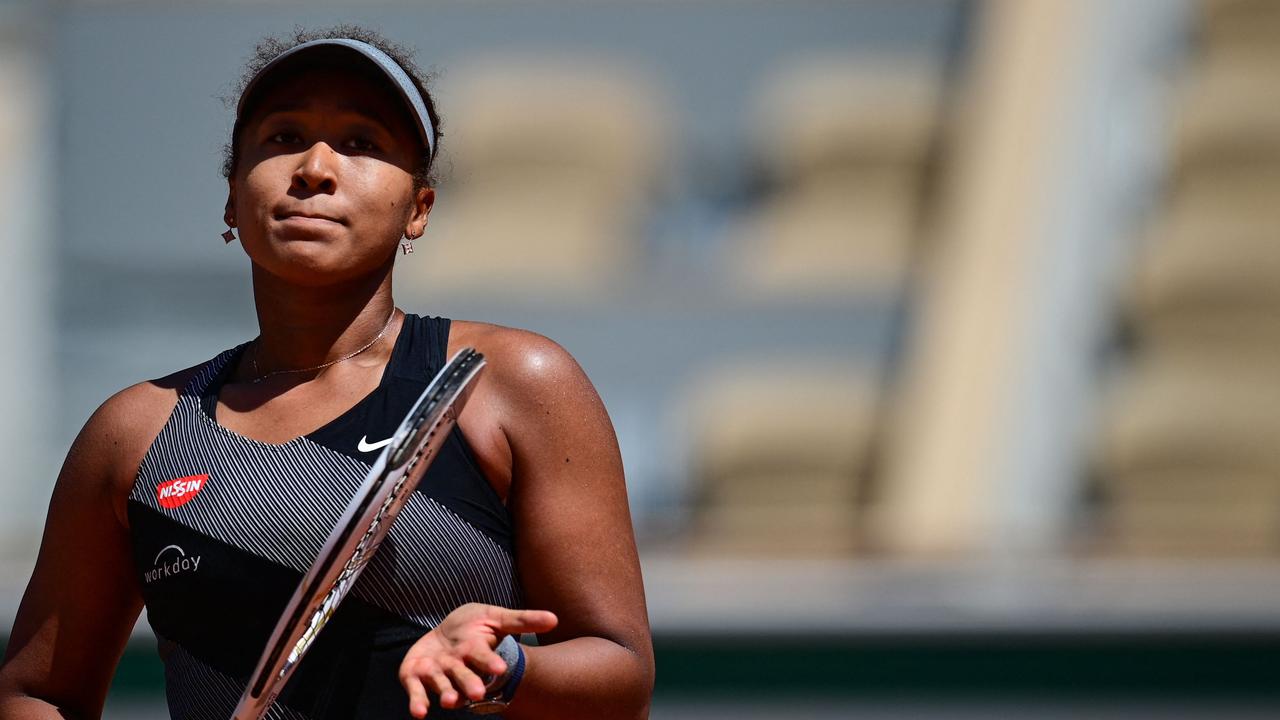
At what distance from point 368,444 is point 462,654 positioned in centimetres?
28

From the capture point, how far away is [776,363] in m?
12.4

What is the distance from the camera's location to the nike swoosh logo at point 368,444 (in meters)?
1.63

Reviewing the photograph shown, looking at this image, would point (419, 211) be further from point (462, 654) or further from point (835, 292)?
point (835, 292)

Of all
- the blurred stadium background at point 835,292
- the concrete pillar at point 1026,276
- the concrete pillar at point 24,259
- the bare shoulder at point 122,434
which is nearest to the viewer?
the bare shoulder at point 122,434

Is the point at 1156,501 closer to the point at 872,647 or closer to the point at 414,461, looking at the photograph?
the point at 872,647

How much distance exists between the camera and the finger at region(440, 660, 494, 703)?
4.67 feet

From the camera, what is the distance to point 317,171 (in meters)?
1.65

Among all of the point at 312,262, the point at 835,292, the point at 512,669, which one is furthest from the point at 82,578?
the point at 835,292

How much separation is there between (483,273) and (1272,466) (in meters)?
5.38

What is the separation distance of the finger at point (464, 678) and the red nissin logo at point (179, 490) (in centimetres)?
37

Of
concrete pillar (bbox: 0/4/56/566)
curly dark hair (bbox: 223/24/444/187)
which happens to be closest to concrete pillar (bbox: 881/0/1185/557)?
concrete pillar (bbox: 0/4/56/566)

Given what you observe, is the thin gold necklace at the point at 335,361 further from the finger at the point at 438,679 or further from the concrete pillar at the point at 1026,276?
the concrete pillar at the point at 1026,276

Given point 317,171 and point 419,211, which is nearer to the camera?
point 317,171

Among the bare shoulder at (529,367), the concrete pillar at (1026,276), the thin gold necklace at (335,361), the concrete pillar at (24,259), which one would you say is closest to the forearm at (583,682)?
the bare shoulder at (529,367)
